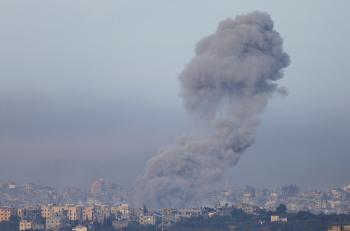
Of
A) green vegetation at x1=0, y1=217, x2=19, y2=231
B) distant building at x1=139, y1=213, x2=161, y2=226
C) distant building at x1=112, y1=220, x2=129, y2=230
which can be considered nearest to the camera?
distant building at x1=112, y1=220, x2=129, y2=230

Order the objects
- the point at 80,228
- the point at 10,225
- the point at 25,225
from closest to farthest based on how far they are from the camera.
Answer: the point at 80,228, the point at 25,225, the point at 10,225

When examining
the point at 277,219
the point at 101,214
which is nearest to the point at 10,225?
the point at 101,214

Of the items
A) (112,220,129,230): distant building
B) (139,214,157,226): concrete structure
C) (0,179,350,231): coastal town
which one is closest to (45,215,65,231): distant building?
(0,179,350,231): coastal town

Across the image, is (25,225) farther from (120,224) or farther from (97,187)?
(97,187)

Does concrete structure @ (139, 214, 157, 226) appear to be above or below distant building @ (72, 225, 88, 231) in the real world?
above

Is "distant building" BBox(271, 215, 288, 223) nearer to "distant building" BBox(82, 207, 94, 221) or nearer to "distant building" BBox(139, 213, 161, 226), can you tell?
"distant building" BBox(139, 213, 161, 226)

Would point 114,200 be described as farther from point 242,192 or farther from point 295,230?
point 295,230

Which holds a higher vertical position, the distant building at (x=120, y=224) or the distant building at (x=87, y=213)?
the distant building at (x=87, y=213)

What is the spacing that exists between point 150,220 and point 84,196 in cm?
4448

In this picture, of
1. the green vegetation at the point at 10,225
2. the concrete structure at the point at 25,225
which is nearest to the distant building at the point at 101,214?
the concrete structure at the point at 25,225

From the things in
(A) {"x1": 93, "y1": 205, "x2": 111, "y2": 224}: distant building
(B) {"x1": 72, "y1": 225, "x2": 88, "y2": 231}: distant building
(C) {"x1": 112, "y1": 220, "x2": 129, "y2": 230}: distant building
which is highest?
(A) {"x1": 93, "y1": 205, "x2": 111, "y2": 224}: distant building

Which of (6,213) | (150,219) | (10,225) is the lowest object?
(10,225)

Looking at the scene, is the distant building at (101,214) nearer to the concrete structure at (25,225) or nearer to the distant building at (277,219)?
the concrete structure at (25,225)

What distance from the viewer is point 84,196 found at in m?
117
